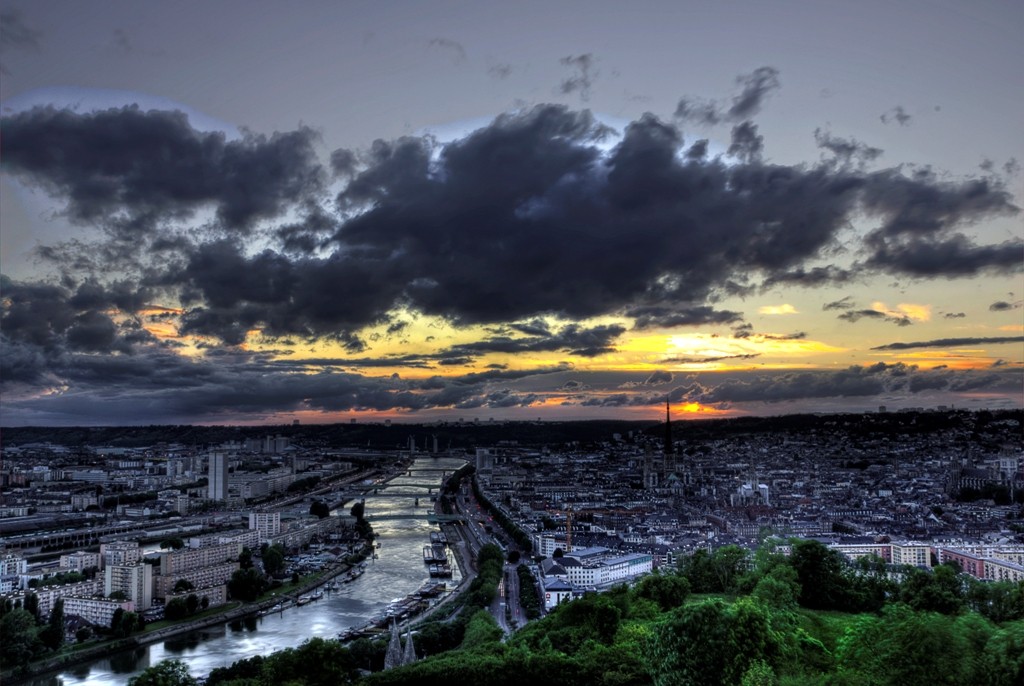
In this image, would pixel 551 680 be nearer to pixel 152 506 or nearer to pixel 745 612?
pixel 745 612

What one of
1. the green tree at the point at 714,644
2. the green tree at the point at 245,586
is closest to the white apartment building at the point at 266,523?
the green tree at the point at 245,586

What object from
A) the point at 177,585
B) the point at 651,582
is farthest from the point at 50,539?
the point at 651,582

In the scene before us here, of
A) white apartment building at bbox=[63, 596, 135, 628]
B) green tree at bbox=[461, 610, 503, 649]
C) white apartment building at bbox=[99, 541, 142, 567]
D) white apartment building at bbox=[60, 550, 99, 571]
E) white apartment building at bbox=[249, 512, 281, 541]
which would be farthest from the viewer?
white apartment building at bbox=[249, 512, 281, 541]

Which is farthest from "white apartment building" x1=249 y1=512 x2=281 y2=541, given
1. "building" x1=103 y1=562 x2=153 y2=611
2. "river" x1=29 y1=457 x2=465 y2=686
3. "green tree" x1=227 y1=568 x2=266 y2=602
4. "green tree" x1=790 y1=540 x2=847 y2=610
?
"green tree" x1=790 y1=540 x2=847 y2=610

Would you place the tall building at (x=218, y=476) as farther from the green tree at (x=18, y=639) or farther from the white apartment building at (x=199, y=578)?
the green tree at (x=18, y=639)

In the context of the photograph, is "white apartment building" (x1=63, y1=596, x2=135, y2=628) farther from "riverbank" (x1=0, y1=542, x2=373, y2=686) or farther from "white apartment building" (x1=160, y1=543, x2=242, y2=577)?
"white apartment building" (x1=160, y1=543, x2=242, y2=577)
